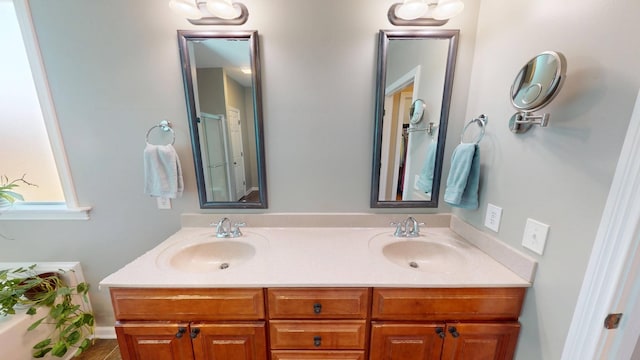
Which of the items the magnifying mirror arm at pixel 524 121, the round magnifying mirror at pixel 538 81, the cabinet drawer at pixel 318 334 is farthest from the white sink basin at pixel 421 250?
the round magnifying mirror at pixel 538 81

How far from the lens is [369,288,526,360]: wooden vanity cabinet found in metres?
0.90

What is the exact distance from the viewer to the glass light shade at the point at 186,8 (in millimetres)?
1015

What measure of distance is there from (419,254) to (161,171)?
1.54m

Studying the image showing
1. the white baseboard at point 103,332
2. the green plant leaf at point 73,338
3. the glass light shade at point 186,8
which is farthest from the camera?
the white baseboard at point 103,332

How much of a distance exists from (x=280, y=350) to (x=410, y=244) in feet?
2.76

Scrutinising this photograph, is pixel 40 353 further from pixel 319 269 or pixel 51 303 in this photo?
pixel 319 269

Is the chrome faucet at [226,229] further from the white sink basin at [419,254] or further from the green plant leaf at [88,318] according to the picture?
the green plant leaf at [88,318]

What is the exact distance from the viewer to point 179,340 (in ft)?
3.08

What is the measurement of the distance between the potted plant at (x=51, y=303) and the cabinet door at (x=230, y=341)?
3.59 ft

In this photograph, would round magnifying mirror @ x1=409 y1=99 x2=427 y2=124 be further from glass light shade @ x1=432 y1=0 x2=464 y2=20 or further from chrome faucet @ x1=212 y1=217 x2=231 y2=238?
chrome faucet @ x1=212 y1=217 x2=231 y2=238

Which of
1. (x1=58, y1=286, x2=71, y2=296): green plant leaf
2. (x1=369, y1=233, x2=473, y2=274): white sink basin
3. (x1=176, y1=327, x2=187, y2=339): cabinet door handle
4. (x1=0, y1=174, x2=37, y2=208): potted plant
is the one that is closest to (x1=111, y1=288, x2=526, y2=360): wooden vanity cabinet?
(x1=176, y1=327, x2=187, y2=339): cabinet door handle

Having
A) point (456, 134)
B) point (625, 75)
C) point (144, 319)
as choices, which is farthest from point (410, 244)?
point (144, 319)

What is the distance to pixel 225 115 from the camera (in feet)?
4.04

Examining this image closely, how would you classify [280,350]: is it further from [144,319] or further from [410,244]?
[410,244]
